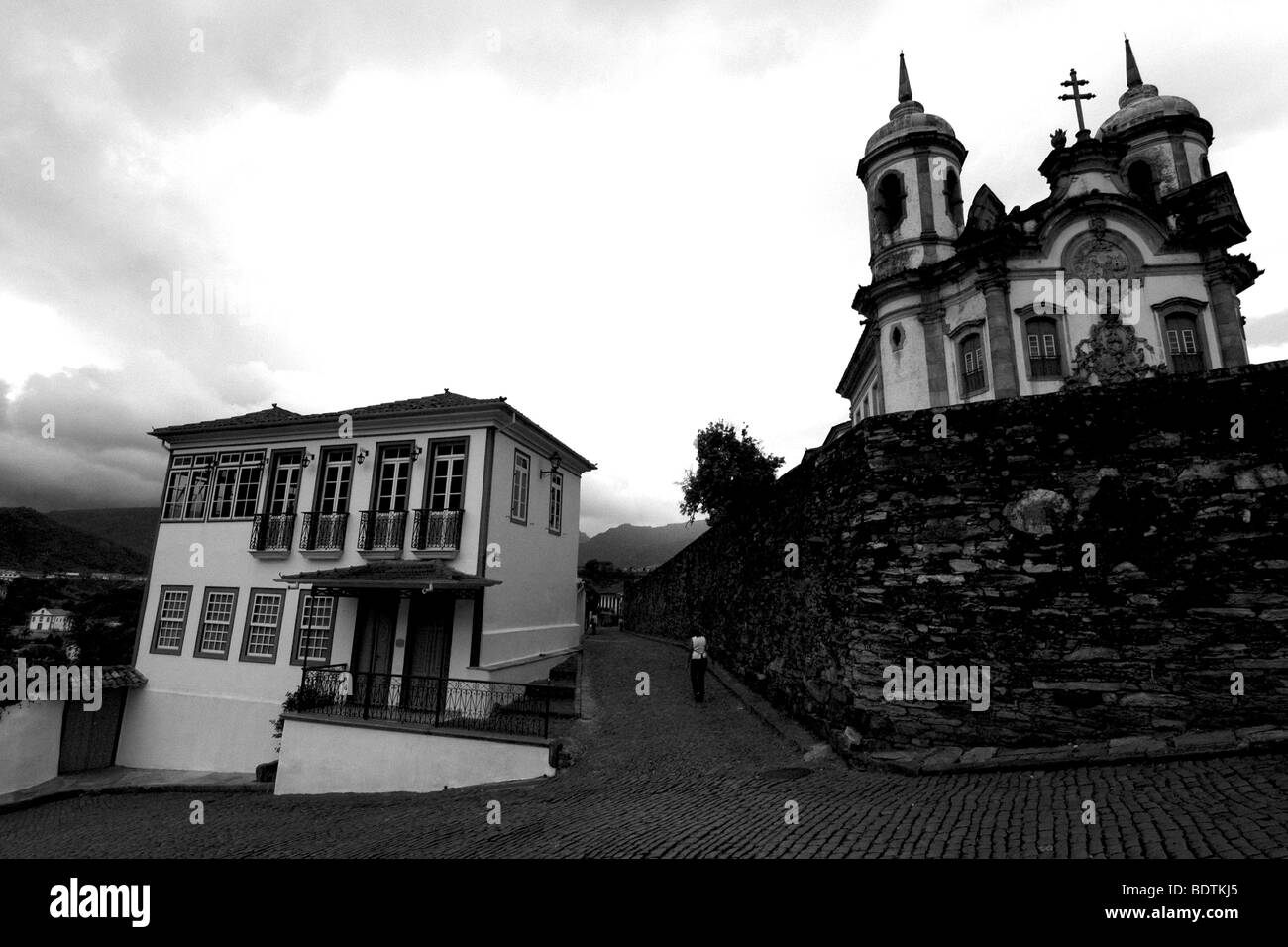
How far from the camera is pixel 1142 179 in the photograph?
981 inches

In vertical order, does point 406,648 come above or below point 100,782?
above

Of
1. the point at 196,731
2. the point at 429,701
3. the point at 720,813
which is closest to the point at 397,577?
the point at 429,701

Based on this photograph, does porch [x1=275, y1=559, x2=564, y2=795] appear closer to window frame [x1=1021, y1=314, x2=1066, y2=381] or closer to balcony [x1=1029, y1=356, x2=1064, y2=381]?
balcony [x1=1029, y1=356, x2=1064, y2=381]

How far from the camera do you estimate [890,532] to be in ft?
26.7

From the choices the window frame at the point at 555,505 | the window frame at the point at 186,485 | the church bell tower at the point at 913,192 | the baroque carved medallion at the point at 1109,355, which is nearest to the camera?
the window frame at the point at 186,485

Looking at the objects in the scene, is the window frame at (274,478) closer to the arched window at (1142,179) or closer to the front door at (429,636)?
the front door at (429,636)

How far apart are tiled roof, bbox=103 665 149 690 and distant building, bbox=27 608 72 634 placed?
448 inches

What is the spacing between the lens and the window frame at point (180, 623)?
17031 millimetres

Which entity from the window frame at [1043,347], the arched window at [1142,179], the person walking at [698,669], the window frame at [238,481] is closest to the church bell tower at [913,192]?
the window frame at [1043,347]

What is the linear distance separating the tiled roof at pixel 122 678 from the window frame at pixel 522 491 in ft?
38.5
